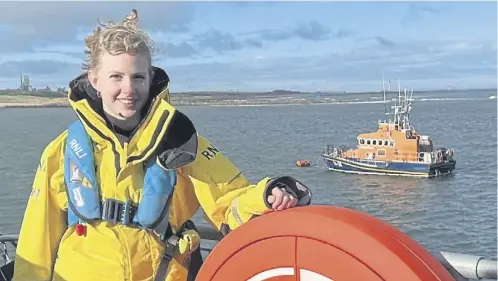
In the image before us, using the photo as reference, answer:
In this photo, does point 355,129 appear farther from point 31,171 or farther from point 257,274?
point 257,274

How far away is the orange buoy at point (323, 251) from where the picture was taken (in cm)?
194

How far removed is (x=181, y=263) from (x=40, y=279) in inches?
22.8

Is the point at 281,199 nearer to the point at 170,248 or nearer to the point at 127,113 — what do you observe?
the point at 170,248

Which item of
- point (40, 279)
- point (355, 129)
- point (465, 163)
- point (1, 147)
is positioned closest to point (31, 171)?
point (1, 147)

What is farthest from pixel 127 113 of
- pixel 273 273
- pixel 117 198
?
pixel 273 273

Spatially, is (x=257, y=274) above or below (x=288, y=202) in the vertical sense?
below

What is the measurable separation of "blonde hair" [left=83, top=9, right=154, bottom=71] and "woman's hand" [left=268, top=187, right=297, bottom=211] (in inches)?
30.7

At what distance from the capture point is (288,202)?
2418 millimetres

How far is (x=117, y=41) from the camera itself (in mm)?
2758

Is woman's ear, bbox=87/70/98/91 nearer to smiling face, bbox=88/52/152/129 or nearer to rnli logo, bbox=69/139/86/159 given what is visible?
smiling face, bbox=88/52/152/129

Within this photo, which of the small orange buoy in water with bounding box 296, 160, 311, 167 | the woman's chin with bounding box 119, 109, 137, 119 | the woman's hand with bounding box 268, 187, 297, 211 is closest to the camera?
the woman's hand with bounding box 268, 187, 297, 211

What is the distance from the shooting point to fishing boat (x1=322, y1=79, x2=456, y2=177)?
4059 centimetres

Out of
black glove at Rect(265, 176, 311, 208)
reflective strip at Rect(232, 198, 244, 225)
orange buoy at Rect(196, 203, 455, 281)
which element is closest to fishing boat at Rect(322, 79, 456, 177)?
reflective strip at Rect(232, 198, 244, 225)

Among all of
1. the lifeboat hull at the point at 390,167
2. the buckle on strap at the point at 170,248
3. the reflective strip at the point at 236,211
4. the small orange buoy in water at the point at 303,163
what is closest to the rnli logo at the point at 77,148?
the buckle on strap at the point at 170,248
